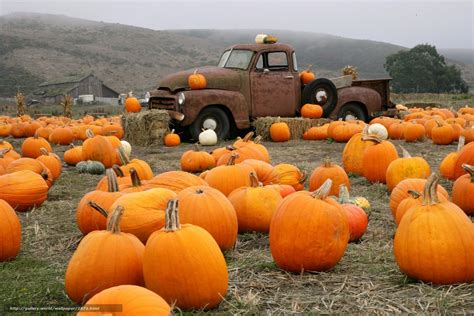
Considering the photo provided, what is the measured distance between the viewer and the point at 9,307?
302 cm

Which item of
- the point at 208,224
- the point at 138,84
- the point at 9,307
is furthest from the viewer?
the point at 138,84

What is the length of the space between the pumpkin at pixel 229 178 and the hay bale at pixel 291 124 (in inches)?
315

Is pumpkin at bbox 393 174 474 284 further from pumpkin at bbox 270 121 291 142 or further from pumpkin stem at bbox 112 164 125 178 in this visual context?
pumpkin at bbox 270 121 291 142

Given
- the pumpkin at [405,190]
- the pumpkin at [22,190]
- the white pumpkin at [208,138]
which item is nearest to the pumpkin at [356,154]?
the pumpkin at [405,190]

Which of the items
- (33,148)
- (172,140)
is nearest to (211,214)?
(33,148)

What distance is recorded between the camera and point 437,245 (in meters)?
3.16

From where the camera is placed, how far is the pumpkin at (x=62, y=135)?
1330 cm

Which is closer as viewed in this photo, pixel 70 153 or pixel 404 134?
pixel 70 153

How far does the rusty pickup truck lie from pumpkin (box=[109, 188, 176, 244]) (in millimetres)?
9014

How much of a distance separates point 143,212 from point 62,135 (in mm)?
10169

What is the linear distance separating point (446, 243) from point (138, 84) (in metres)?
70.2

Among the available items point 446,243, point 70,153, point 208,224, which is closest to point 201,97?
point 70,153

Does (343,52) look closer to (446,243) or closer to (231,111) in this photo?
(231,111)

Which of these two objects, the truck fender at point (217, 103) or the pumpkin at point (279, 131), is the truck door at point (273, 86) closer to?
the truck fender at point (217, 103)
